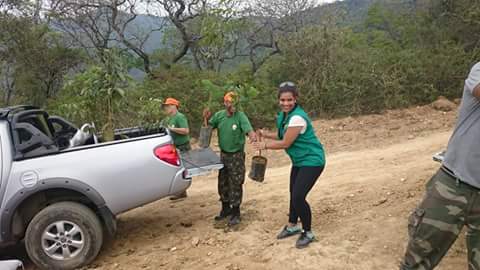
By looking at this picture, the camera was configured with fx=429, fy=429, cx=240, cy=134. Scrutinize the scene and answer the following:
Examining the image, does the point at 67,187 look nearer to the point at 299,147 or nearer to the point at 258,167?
the point at 258,167

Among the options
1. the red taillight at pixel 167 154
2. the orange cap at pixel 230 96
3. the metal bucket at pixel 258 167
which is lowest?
the metal bucket at pixel 258 167

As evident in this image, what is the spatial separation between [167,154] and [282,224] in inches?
58.5

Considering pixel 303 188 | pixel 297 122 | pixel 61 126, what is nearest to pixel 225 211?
pixel 303 188

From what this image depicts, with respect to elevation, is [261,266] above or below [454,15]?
below

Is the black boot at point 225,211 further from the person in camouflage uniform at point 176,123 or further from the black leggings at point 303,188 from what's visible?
the black leggings at point 303,188

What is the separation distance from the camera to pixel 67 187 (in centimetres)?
414

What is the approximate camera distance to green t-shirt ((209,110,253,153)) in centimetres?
475

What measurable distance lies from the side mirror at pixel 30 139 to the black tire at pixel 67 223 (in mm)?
617

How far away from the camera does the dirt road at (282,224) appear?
389cm

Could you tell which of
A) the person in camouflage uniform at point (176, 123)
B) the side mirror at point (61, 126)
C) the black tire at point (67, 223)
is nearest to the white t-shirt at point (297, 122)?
the black tire at point (67, 223)

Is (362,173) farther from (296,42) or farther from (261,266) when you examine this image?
(296,42)

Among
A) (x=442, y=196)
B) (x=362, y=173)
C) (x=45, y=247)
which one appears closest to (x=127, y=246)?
(x=45, y=247)

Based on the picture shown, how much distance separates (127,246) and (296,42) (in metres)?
10.3

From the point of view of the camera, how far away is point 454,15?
53.7 feet
